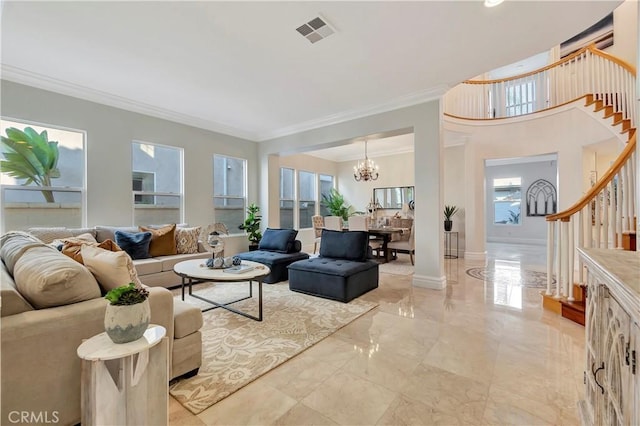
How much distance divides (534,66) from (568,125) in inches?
143

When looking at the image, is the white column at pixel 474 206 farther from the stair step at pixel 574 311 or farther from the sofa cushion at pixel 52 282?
the sofa cushion at pixel 52 282

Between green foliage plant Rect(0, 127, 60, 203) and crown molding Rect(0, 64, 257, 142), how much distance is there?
0.63 m

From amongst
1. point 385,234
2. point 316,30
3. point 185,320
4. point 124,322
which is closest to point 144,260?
point 185,320

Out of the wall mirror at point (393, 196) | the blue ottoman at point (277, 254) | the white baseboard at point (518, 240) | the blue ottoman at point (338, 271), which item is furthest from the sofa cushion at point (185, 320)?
the white baseboard at point (518, 240)

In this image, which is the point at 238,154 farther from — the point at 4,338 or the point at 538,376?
the point at 538,376

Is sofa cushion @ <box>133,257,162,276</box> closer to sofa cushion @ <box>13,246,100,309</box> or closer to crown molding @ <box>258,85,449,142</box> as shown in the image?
sofa cushion @ <box>13,246,100,309</box>

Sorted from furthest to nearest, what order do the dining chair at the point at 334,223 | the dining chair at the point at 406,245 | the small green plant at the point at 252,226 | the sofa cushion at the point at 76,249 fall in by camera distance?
the dining chair at the point at 334,223, the small green plant at the point at 252,226, the dining chair at the point at 406,245, the sofa cushion at the point at 76,249

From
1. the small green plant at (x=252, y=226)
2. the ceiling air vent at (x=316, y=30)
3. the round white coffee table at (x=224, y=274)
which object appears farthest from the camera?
the small green plant at (x=252, y=226)

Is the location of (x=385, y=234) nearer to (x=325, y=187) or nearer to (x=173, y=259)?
(x=325, y=187)

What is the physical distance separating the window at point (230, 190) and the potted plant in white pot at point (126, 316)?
4702 mm

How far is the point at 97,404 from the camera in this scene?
3.88 feet

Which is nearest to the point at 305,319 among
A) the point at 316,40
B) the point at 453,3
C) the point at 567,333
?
the point at 567,333

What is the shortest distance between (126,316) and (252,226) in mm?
4853

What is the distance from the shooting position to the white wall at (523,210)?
9328 millimetres
